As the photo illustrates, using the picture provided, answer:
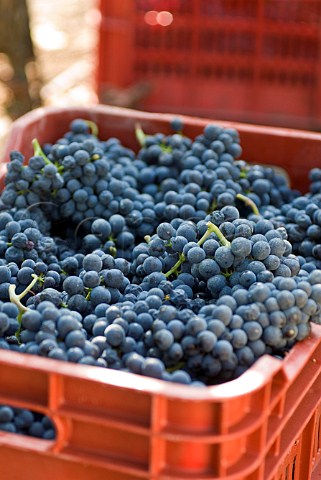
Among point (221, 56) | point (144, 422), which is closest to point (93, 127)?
point (144, 422)

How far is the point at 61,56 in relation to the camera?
4641mm

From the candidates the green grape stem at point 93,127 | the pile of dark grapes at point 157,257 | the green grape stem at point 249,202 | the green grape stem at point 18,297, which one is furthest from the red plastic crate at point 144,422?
the green grape stem at point 93,127

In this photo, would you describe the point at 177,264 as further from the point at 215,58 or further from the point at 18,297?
the point at 215,58

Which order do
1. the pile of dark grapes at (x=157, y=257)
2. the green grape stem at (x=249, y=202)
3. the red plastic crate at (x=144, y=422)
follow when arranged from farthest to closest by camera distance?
the green grape stem at (x=249, y=202) → the pile of dark grapes at (x=157, y=257) → the red plastic crate at (x=144, y=422)

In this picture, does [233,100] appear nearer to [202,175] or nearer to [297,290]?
[202,175]

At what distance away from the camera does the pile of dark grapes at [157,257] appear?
1180 millimetres

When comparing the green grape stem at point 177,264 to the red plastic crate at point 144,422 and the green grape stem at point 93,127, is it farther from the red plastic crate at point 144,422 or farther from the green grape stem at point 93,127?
the green grape stem at point 93,127

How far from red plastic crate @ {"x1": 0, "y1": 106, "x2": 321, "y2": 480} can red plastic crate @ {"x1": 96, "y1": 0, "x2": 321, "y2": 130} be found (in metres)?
2.08

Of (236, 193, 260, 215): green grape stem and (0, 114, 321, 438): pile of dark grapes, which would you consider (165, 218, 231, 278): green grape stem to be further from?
(236, 193, 260, 215): green grape stem

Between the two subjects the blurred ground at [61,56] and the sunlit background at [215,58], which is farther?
the blurred ground at [61,56]

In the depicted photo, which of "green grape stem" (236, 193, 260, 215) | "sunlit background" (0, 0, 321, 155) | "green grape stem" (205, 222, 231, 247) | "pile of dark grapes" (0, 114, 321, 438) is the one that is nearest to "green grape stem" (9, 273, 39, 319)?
"pile of dark grapes" (0, 114, 321, 438)

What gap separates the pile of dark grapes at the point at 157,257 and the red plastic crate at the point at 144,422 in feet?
0.21

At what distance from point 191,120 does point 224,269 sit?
727 millimetres

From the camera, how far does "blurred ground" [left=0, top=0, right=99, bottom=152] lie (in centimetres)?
397
